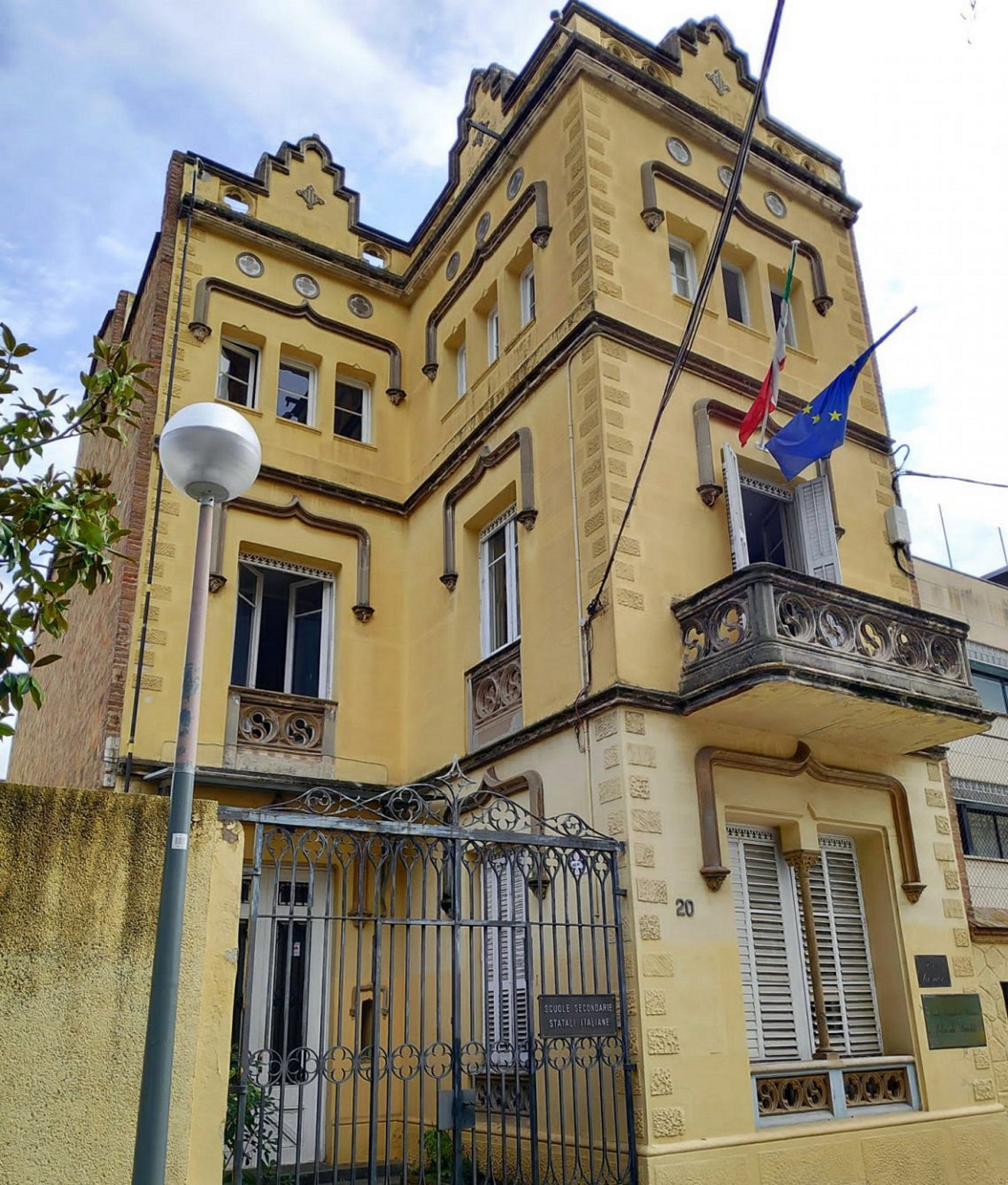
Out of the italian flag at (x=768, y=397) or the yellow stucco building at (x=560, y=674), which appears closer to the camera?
the yellow stucco building at (x=560, y=674)

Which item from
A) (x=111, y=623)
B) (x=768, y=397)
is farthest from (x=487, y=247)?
(x=111, y=623)

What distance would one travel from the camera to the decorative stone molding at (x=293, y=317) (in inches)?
572

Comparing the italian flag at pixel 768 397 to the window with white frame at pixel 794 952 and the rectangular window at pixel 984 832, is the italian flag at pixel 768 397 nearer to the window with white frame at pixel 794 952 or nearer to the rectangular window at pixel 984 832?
the window with white frame at pixel 794 952

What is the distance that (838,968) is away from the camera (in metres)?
10.9

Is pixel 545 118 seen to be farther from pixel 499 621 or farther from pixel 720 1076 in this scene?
pixel 720 1076

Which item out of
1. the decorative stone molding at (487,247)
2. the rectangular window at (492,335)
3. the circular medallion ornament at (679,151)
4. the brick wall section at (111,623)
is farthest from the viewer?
the rectangular window at (492,335)

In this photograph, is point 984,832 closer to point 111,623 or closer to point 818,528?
point 818,528

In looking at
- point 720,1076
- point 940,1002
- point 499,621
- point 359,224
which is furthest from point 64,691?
point 940,1002

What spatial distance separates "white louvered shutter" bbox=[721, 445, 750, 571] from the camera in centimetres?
1112

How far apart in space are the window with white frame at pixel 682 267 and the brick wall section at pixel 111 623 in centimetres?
652

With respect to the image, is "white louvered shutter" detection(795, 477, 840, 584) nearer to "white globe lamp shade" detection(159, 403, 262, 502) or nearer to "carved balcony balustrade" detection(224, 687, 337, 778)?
"carved balcony balustrade" detection(224, 687, 337, 778)

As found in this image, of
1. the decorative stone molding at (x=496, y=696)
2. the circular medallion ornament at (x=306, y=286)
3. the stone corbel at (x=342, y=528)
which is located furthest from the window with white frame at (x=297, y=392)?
the decorative stone molding at (x=496, y=696)

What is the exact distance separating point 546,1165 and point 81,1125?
5080mm

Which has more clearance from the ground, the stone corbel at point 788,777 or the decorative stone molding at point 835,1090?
the stone corbel at point 788,777
